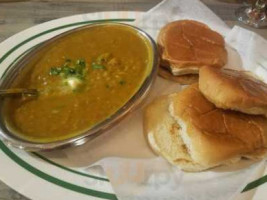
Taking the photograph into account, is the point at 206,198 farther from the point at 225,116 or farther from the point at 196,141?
→ the point at 225,116

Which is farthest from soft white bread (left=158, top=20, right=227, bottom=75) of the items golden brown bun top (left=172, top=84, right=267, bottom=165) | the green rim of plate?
the green rim of plate

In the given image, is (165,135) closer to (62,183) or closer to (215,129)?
(215,129)

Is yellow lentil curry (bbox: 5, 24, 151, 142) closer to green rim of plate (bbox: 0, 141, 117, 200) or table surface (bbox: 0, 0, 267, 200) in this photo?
green rim of plate (bbox: 0, 141, 117, 200)

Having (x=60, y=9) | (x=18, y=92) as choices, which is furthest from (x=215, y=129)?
(x=60, y=9)

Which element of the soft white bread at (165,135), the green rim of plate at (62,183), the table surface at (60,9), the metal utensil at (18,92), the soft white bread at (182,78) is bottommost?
the green rim of plate at (62,183)

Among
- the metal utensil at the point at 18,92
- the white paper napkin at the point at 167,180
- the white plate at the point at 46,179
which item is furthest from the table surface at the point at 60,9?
the white paper napkin at the point at 167,180

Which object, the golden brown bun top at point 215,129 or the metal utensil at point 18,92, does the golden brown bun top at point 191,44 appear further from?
the metal utensil at point 18,92
